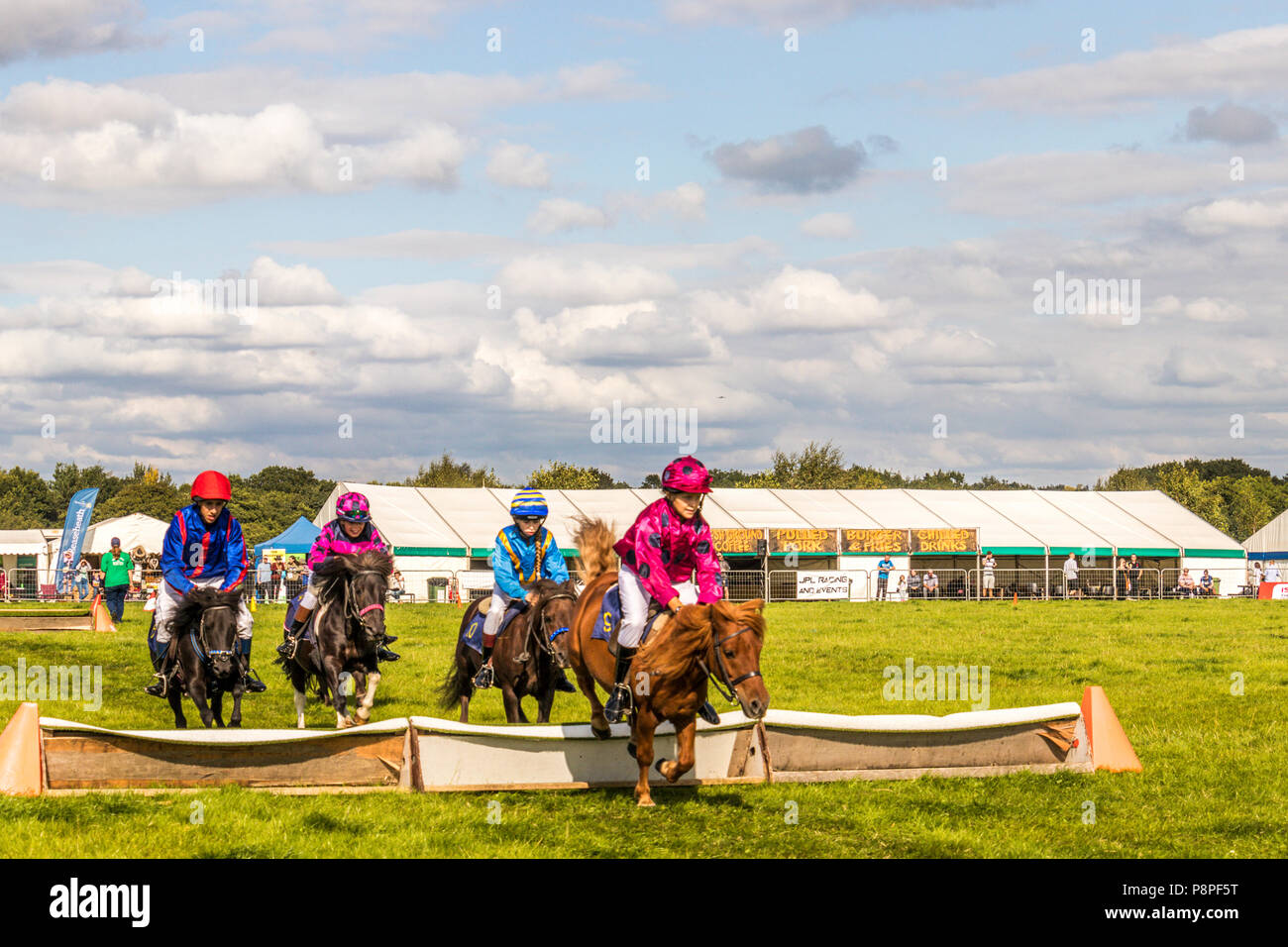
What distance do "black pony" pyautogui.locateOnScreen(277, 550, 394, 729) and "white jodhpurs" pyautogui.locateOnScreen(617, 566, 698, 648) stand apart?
3544mm

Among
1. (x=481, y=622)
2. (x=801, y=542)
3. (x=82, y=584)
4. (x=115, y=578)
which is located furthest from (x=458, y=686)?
(x=801, y=542)

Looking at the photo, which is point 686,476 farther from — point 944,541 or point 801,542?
point 944,541

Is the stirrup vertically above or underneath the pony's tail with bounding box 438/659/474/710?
above

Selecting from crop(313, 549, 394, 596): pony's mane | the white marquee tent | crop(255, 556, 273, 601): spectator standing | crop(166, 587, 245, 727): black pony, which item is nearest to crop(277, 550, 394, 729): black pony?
crop(313, 549, 394, 596): pony's mane

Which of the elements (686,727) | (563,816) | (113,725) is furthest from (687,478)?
(113,725)

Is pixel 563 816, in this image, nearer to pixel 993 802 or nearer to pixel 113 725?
pixel 993 802

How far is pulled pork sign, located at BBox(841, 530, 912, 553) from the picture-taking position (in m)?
55.5

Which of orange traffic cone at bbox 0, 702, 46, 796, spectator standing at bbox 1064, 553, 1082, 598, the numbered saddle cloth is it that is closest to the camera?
orange traffic cone at bbox 0, 702, 46, 796

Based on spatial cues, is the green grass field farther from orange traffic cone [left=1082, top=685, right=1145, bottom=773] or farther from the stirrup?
the stirrup

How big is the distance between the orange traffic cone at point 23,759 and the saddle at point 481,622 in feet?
14.2

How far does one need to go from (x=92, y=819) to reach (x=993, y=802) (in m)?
6.40

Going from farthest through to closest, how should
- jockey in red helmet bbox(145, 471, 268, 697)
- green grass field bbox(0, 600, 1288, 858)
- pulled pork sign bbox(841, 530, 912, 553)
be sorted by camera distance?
pulled pork sign bbox(841, 530, 912, 553), jockey in red helmet bbox(145, 471, 268, 697), green grass field bbox(0, 600, 1288, 858)

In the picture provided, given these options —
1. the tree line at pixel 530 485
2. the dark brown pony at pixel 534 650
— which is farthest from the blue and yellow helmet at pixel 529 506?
the tree line at pixel 530 485

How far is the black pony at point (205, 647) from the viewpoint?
11.9 m
